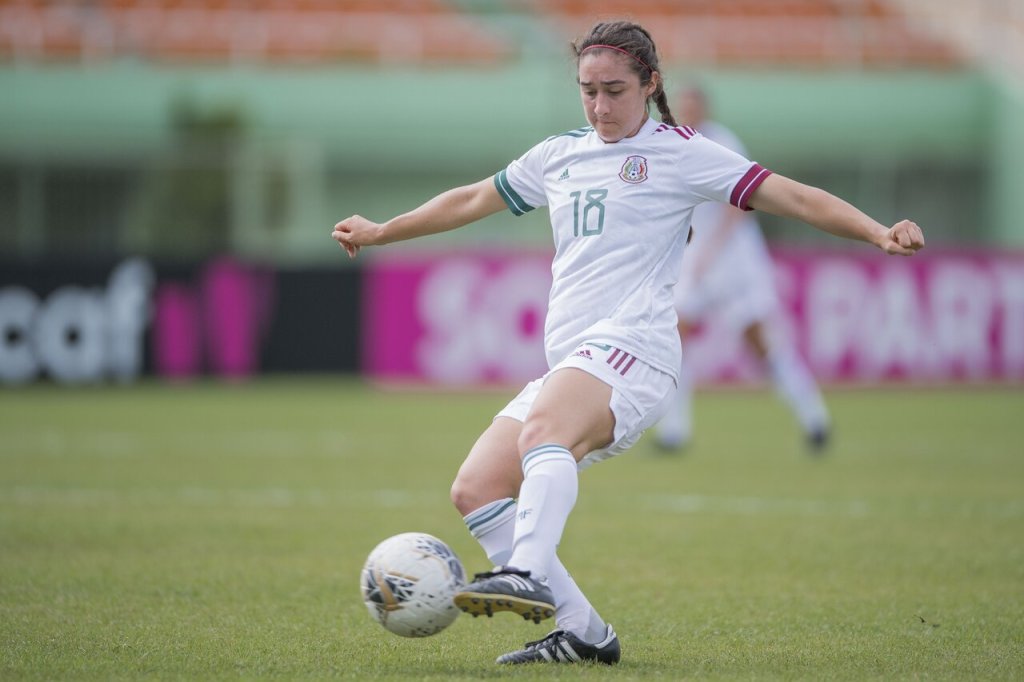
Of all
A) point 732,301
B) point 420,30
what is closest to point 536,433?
point 732,301

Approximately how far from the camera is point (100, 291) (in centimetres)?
1902

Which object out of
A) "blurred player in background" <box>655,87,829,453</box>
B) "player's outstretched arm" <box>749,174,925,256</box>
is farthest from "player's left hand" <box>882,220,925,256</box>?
"blurred player in background" <box>655,87,829,453</box>

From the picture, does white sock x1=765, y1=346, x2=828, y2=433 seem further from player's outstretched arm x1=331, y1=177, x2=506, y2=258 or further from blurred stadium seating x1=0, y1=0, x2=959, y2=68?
blurred stadium seating x1=0, y1=0, x2=959, y2=68

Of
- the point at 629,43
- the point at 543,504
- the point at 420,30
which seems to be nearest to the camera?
the point at 543,504

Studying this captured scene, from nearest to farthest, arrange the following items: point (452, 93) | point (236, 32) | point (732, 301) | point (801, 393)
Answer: point (801, 393)
point (732, 301)
point (452, 93)
point (236, 32)

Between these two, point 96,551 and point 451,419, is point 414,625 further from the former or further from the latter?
point 451,419

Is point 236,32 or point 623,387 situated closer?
point 623,387

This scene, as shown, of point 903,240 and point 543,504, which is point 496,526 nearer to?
point 543,504

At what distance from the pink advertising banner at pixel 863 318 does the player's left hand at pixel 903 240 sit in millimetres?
14409

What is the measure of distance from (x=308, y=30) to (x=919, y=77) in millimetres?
10889

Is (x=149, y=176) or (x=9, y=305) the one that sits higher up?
(x=149, y=176)

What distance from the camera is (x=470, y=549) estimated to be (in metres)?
7.62

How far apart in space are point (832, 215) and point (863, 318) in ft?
48.5

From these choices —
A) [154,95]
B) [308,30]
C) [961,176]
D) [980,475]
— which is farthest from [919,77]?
[980,475]
